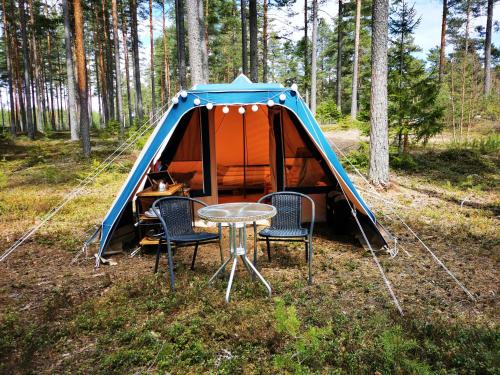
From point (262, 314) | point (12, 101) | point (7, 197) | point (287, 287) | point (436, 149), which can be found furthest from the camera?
point (12, 101)

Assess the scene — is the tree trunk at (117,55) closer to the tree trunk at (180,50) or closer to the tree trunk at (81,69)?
the tree trunk at (180,50)

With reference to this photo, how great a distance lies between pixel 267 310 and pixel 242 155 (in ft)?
13.9

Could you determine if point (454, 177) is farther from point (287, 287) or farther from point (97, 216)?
point (97, 216)

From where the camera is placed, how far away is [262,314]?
9.94 ft

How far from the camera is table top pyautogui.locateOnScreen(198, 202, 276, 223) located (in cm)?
326

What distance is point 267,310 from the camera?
3.11 m

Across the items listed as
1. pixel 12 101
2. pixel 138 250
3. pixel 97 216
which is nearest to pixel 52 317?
pixel 138 250

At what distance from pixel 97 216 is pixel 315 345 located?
5081 millimetres

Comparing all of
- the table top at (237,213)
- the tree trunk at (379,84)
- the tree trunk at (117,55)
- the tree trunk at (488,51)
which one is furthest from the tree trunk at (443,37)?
the table top at (237,213)

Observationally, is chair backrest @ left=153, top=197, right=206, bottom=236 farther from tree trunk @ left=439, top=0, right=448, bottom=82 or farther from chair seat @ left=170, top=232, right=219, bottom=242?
tree trunk @ left=439, top=0, right=448, bottom=82

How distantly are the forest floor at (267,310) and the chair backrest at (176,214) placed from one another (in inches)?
18.3

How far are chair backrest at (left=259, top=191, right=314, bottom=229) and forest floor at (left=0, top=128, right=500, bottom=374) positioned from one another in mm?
460

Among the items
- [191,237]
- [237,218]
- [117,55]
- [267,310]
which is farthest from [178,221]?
[117,55]

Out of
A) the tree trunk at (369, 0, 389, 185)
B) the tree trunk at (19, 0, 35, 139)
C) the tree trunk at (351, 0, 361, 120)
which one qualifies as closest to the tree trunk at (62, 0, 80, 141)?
the tree trunk at (19, 0, 35, 139)
